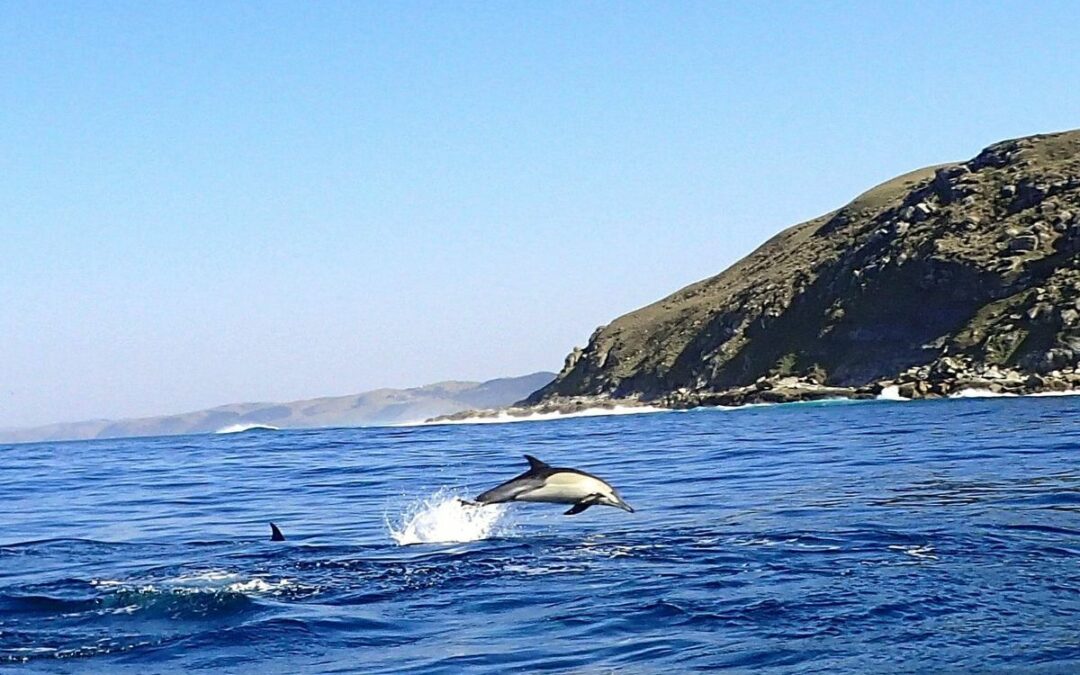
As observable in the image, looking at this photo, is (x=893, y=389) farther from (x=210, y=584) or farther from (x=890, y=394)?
(x=210, y=584)

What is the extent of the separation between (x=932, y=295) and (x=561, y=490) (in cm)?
14249

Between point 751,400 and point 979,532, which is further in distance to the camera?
point 751,400

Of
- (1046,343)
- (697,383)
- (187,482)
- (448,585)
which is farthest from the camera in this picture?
(697,383)

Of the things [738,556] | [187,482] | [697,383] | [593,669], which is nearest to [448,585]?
[738,556]

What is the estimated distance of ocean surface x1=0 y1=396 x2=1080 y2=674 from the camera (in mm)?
12172

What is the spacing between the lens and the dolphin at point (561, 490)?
19250 millimetres

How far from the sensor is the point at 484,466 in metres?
45.0

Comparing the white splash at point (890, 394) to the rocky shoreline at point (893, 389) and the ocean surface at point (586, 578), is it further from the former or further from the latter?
the ocean surface at point (586, 578)

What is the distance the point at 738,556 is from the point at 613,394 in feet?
584

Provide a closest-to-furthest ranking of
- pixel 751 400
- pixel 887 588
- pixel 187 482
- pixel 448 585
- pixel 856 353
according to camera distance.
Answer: pixel 887 588, pixel 448 585, pixel 187 482, pixel 751 400, pixel 856 353

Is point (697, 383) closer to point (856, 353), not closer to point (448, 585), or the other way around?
point (856, 353)

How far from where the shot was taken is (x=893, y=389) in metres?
→ 128

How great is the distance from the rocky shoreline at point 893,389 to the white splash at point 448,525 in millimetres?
95181

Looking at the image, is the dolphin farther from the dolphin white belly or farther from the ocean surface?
the ocean surface
